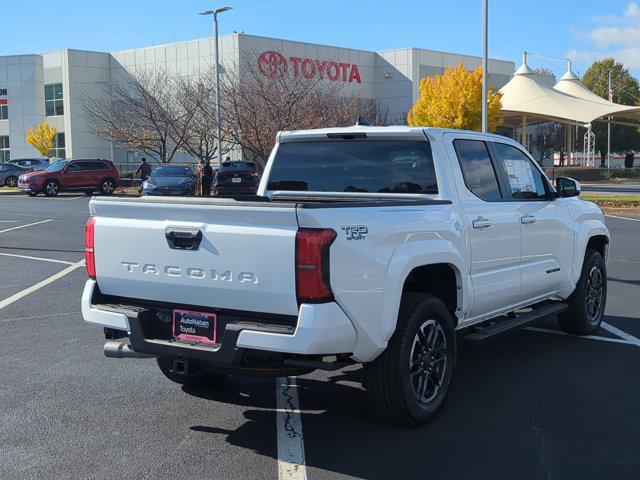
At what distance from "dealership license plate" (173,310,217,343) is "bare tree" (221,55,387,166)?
30.7 m

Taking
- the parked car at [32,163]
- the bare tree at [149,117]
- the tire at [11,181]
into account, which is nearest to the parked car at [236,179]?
the bare tree at [149,117]

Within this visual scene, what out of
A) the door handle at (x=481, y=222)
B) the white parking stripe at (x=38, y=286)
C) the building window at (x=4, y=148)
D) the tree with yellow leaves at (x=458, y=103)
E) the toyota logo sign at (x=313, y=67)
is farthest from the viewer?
the building window at (x=4, y=148)

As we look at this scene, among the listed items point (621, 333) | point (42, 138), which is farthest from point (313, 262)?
point (42, 138)

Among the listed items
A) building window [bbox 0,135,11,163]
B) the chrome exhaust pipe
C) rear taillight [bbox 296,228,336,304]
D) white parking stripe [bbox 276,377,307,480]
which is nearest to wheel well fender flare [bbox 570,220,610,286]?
white parking stripe [bbox 276,377,307,480]

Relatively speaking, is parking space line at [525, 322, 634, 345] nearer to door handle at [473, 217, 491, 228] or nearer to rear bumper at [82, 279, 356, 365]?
door handle at [473, 217, 491, 228]

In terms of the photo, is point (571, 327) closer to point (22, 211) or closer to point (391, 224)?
point (391, 224)

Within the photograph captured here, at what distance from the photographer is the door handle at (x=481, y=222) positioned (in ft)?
18.1

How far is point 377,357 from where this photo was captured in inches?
183

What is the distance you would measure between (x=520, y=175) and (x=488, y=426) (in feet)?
8.25

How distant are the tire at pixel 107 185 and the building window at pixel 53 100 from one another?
25970mm

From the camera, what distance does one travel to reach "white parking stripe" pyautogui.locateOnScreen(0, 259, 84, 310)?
9359mm

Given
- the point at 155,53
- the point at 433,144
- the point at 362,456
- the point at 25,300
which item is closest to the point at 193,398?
the point at 362,456

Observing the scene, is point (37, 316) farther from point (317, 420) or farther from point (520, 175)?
point (520, 175)

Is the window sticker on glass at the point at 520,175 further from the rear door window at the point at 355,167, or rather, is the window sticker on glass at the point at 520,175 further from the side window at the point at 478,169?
the rear door window at the point at 355,167
